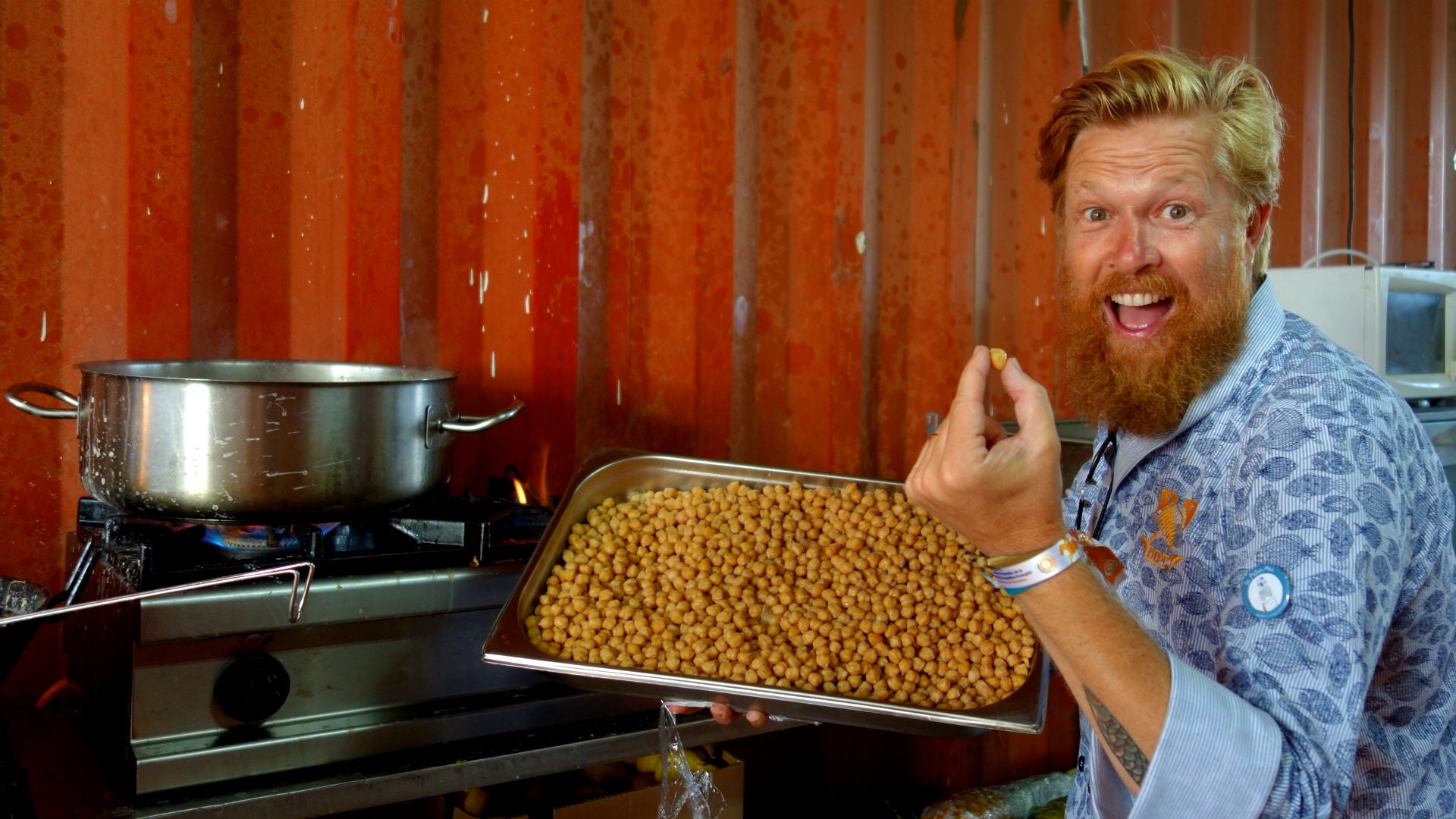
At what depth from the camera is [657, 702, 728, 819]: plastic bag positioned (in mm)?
1583

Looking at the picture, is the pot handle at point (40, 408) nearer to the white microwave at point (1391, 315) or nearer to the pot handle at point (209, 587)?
the pot handle at point (209, 587)

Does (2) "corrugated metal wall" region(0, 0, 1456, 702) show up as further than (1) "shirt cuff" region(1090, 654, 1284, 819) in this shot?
Yes

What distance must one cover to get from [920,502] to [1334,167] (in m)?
3.66

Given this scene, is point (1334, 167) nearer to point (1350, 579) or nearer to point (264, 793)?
point (1350, 579)

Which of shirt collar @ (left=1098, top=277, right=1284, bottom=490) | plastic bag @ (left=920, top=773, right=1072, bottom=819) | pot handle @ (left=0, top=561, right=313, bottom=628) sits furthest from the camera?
plastic bag @ (left=920, top=773, right=1072, bottom=819)

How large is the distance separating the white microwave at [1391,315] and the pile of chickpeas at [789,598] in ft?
6.90

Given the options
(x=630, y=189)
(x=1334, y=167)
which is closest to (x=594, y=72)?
(x=630, y=189)

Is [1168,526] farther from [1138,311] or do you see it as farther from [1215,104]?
[1215,104]

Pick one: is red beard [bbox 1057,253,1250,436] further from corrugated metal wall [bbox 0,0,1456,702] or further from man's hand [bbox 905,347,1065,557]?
corrugated metal wall [bbox 0,0,1456,702]

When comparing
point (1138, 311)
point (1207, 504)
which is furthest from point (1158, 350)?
point (1207, 504)

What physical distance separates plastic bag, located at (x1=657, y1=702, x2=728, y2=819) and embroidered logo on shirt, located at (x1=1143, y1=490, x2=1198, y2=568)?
754 millimetres

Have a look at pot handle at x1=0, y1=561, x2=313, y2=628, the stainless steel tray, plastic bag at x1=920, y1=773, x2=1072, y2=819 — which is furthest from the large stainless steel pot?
plastic bag at x1=920, y1=773, x2=1072, y2=819

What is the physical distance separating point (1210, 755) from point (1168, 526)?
0.43 metres

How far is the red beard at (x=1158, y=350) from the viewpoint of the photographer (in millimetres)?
1266
